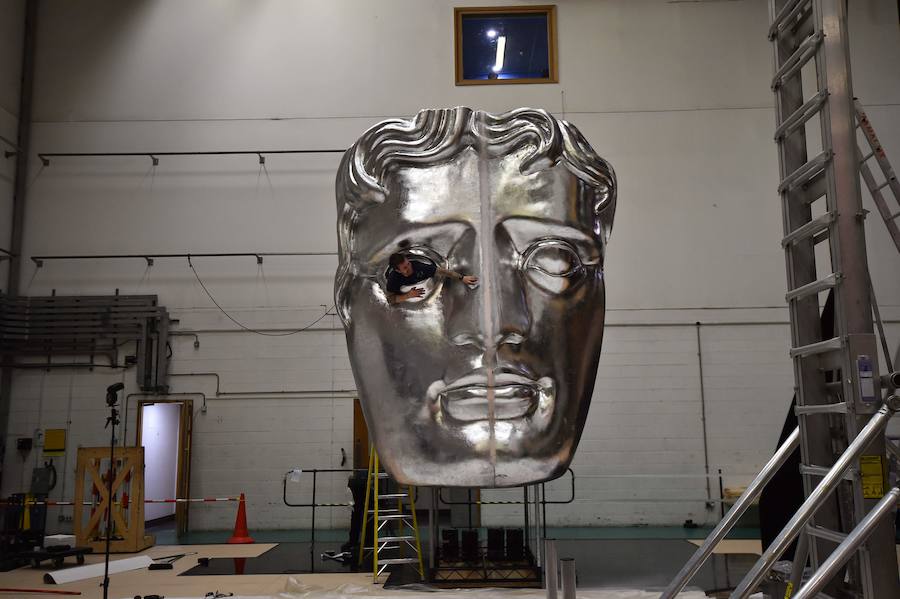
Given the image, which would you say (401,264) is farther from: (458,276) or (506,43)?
(506,43)

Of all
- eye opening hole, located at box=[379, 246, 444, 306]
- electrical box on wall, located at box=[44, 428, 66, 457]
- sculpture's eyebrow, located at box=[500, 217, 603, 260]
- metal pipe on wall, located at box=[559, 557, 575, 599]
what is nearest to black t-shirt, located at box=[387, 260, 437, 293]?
eye opening hole, located at box=[379, 246, 444, 306]

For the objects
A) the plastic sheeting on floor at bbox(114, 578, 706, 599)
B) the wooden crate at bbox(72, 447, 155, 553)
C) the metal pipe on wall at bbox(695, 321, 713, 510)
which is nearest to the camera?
the plastic sheeting on floor at bbox(114, 578, 706, 599)

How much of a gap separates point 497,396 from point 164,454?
→ 12.5 metres

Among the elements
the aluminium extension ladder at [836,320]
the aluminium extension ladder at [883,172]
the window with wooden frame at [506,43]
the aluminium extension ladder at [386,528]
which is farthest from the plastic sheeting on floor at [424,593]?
the window with wooden frame at [506,43]

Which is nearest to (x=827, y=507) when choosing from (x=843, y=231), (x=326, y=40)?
(x=843, y=231)

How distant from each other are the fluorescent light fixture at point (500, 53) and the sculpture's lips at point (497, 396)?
10.3 metres

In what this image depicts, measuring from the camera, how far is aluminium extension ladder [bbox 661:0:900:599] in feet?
8.88

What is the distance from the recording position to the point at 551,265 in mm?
1970

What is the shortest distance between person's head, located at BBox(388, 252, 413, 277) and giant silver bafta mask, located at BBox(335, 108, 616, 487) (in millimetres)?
24

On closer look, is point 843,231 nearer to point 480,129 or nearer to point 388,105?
point 480,129

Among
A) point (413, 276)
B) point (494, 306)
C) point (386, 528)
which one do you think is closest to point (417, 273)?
point (413, 276)

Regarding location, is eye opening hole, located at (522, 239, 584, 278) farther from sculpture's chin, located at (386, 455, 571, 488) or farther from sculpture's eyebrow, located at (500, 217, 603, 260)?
sculpture's chin, located at (386, 455, 571, 488)

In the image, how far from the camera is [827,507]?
3.16m

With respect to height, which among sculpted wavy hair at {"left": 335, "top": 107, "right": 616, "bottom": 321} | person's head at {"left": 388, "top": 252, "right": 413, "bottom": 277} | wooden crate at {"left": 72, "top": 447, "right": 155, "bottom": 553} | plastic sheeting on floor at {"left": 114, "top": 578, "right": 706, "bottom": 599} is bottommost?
plastic sheeting on floor at {"left": 114, "top": 578, "right": 706, "bottom": 599}
